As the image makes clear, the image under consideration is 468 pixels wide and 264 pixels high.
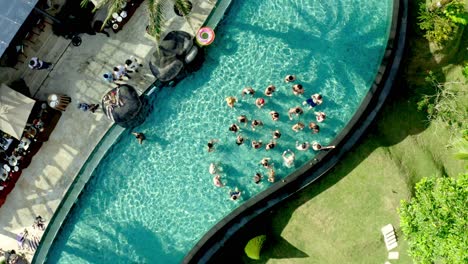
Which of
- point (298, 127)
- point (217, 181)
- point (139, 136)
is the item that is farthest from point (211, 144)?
point (298, 127)

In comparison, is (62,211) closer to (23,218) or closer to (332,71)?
(23,218)

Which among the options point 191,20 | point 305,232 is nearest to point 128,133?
point 191,20

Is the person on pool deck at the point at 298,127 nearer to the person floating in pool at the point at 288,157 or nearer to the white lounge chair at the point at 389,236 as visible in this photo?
the person floating in pool at the point at 288,157

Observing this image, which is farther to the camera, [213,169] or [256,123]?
[213,169]

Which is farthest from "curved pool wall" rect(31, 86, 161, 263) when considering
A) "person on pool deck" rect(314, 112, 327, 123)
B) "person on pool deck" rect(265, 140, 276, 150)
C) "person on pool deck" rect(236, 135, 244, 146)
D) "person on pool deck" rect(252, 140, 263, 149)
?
"person on pool deck" rect(314, 112, 327, 123)

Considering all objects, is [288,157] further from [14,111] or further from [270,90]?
[14,111]

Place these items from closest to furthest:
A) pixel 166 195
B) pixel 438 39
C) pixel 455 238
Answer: pixel 455 238, pixel 438 39, pixel 166 195
